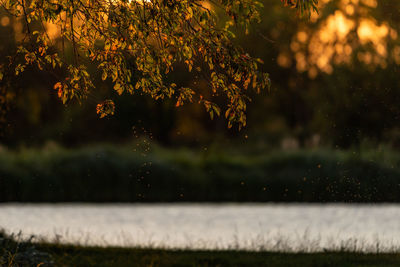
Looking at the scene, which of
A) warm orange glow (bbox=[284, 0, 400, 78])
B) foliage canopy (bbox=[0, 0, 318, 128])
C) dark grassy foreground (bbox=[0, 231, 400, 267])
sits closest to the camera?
foliage canopy (bbox=[0, 0, 318, 128])

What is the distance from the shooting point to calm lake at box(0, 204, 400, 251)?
37.7ft

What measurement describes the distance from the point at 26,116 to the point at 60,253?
17020 mm

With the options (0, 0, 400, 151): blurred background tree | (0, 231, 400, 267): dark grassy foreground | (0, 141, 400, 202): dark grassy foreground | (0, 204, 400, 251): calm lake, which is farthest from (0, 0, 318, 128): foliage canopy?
(0, 0, 400, 151): blurred background tree

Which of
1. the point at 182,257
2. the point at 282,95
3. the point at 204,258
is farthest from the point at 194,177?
the point at 204,258

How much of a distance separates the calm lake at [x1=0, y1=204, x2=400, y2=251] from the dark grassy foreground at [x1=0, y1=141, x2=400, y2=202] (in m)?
0.91

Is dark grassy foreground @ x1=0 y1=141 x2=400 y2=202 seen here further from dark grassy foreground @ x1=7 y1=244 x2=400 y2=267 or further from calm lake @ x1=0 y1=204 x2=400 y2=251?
dark grassy foreground @ x1=7 y1=244 x2=400 y2=267

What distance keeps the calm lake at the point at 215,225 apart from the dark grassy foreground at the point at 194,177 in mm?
913

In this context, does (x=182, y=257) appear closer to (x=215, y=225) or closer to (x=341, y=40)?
(x=215, y=225)

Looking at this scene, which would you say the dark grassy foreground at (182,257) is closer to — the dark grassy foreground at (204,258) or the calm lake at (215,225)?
the dark grassy foreground at (204,258)

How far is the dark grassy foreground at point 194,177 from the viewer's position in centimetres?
2028

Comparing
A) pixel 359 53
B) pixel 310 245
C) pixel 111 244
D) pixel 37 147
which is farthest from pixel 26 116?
pixel 310 245

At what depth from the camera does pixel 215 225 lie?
15.1 m

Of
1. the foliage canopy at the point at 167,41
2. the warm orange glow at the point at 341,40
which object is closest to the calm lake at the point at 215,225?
the foliage canopy at the point at 167,41

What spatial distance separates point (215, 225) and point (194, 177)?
6.30 metres
